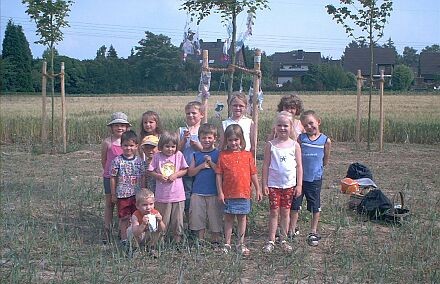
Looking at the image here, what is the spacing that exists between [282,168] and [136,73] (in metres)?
45.3

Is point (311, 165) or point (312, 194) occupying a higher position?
point (311, 165)

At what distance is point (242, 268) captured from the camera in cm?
480

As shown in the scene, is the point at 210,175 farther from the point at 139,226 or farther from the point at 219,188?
the point at 139,226

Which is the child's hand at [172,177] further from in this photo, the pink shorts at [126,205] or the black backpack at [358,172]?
the black backpack at [358,172]

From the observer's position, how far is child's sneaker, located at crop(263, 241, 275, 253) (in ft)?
18.2

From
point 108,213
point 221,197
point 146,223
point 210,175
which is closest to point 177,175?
point 210,175

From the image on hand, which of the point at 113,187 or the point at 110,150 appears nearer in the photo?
the point at 113,187

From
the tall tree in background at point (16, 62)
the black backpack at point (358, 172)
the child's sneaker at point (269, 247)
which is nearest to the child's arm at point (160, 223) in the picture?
the child's sneaker at point (269, 247)

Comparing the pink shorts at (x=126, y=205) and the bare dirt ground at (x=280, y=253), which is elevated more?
the pink shorts at (x=126, y=205)

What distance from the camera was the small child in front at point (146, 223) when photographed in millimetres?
5297

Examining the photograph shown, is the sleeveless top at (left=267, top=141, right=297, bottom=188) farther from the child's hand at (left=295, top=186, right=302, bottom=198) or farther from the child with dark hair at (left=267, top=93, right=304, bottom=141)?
the child with dark hair at (left=267, top=93, right=304, bottom=141)

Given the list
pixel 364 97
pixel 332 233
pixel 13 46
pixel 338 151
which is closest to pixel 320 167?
pixel 332 233

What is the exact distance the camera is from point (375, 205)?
6.88m

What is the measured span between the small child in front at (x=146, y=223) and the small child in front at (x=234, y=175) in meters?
0.62
